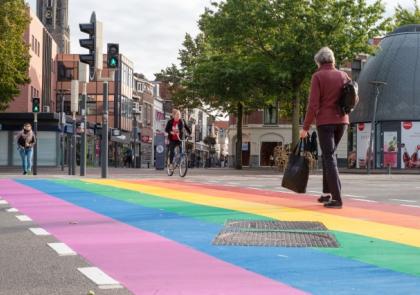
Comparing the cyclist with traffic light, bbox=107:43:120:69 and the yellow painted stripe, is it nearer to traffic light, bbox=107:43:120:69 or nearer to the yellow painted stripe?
traffic light, bbox=107:43:120:69

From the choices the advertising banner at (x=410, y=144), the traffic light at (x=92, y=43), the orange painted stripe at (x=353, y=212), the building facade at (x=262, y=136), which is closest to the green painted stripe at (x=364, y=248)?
the orange painted stripe at (x=353, y=212)

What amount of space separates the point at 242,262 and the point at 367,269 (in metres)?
0.87

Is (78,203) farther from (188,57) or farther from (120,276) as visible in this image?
(188,57)

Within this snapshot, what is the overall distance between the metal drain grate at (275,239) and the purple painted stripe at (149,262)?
46 cm

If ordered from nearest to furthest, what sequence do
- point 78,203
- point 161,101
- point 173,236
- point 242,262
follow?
point 242,262
point 173,236
point 78,203
point 161,101

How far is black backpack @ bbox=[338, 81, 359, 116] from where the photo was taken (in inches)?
352

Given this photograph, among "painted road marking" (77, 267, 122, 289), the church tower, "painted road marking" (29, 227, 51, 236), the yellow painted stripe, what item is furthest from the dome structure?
the church tower

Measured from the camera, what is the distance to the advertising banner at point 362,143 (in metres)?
52.2

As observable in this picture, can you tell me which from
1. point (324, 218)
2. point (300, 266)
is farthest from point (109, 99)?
point (300, 266)

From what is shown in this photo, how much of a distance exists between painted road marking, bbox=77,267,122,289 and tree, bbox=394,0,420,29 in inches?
2248

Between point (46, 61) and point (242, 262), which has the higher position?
point (46, 61)

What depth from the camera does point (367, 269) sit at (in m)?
4.80

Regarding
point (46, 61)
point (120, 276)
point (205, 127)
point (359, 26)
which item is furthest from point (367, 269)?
point (205, 127)

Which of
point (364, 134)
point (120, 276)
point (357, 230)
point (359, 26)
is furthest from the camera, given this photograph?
point (364, 134)
